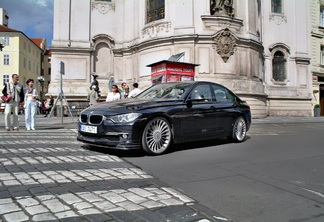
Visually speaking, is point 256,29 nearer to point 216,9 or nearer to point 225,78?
point 216,9

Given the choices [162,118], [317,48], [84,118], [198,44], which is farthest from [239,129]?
[317,48]

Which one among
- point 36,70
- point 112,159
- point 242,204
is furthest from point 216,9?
point 36,70

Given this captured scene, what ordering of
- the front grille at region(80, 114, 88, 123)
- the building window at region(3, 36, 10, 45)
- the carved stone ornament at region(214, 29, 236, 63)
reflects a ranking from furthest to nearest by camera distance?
1. the building window at region(3, 36, 10, 45)
2. the carved stone ornament at region(214, 29, 236, 63)
3. the front grille at region(80, 114, 88, 123)

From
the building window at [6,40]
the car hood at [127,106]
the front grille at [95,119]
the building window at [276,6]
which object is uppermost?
the building window at [6,40]

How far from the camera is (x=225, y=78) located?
63.3ft

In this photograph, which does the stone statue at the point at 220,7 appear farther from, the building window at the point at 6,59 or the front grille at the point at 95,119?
the building window at the point at 6,59

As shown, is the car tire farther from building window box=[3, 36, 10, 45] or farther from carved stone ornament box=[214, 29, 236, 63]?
building window box=[3, 36, 10, 45]

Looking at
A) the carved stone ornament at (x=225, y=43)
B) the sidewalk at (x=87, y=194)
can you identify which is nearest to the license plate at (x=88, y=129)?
the sidewalk at (x=87, y=194)

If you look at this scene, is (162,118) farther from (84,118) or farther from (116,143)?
(84,118)

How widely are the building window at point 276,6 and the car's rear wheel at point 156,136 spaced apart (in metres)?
23.9

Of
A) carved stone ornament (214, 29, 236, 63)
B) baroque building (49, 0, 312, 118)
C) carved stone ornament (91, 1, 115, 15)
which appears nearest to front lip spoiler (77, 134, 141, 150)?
baroque building (49, 0, 312, 118)

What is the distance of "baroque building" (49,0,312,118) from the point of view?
1941 centimetres

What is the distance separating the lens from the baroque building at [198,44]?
1941 centimetres

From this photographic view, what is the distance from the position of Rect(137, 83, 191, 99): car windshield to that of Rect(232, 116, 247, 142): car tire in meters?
1.85
